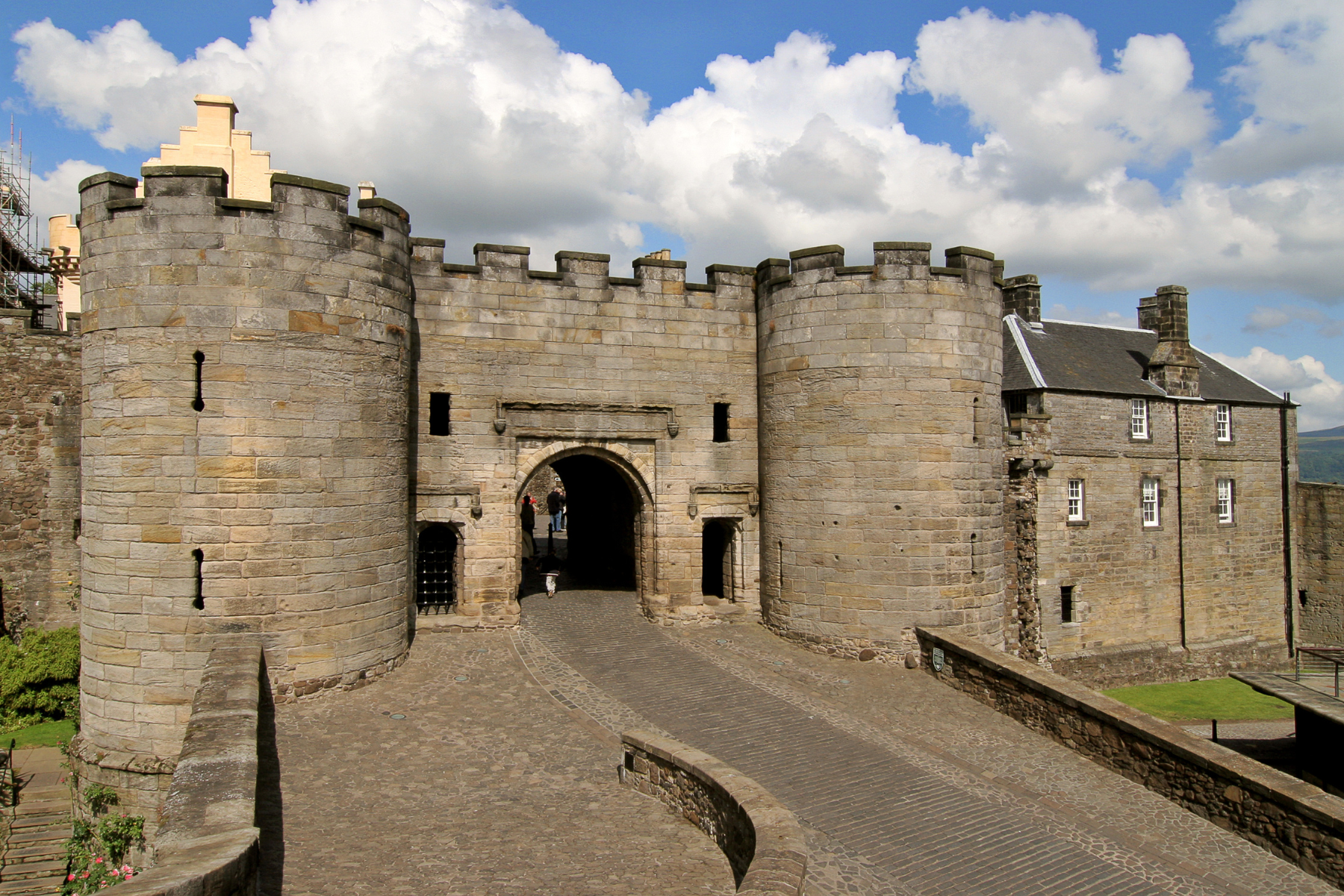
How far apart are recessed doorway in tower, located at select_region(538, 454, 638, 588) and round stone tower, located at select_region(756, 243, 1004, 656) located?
3956 millimetres

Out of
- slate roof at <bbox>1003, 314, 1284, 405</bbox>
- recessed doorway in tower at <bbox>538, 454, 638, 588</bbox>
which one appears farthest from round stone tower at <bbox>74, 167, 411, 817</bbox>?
slate roof at <bbox>1003, 314, 1284, 405</bbox>

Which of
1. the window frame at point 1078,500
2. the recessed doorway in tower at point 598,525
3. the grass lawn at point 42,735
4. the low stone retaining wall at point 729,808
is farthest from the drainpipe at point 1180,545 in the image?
the grass lawn at point 42,735

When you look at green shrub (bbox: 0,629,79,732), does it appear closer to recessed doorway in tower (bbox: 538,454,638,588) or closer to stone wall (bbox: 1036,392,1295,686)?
recessed doorway in tower (bbox: 538,454,638,588)

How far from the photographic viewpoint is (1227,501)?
2655 centimetres

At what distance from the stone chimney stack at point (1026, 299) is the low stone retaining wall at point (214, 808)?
23.6m

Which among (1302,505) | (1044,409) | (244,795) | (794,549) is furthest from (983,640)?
(1302,505)

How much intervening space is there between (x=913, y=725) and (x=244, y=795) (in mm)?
8548

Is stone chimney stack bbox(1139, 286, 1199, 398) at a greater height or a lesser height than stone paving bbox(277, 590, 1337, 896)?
greater

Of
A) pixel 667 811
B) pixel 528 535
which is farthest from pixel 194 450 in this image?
pixel 528 535

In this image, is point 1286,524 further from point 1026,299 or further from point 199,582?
point 199,582

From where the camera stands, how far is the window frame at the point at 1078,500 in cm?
2334

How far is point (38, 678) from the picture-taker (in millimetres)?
15609

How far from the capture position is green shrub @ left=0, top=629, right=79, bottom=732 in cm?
1546

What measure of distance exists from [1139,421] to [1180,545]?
410 centimetres
